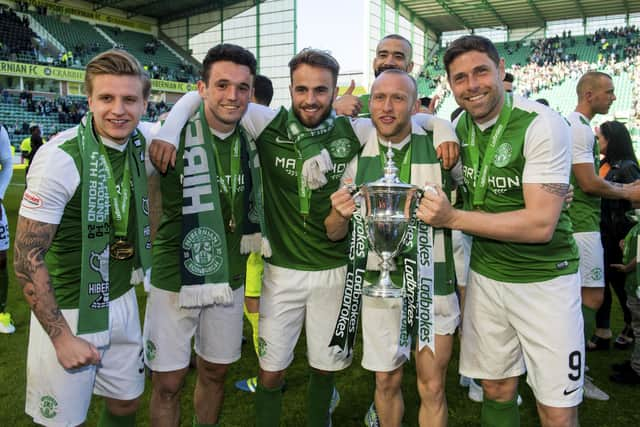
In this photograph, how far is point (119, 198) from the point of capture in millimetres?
2189

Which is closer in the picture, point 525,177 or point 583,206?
point 525,177

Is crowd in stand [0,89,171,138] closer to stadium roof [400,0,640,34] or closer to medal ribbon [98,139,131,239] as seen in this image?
stadium roof [400,0,640,34]

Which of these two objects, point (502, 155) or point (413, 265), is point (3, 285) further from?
point (502, 155)

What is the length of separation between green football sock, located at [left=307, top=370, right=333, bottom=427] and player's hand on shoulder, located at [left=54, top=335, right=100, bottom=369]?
1283 millimetres

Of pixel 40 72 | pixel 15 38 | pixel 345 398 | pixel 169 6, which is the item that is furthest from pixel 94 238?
pixel 169 6

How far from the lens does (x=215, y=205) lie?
2609mm

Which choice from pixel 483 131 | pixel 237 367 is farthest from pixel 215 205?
pixel 237 367

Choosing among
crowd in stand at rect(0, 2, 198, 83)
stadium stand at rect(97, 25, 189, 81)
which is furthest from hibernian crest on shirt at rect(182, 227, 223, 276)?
stadium stand at rect(97, 25, 189, 81)

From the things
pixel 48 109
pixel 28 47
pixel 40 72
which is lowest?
pixel 48 109

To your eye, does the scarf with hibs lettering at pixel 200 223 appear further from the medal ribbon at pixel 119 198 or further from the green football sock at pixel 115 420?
the green football sock at pixel 115 420

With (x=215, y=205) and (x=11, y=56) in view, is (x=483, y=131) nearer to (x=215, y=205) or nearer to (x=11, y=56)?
(x=215, y=205)

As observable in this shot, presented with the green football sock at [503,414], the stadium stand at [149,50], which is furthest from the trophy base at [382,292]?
the stadium stand at [149,50]

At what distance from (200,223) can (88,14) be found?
128 feet

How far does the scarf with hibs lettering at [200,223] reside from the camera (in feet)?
8.47
